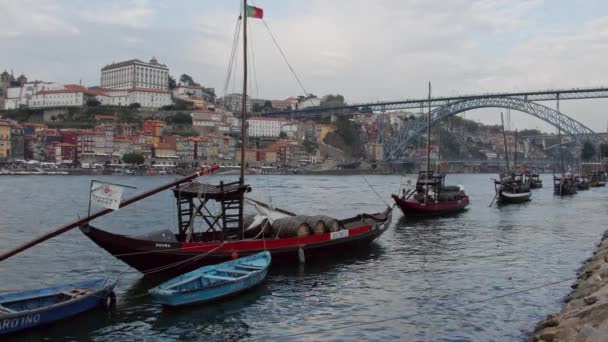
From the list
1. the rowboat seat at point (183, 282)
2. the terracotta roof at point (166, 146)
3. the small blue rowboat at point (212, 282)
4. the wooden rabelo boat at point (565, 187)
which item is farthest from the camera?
the terracotta roof at point (166, 146)

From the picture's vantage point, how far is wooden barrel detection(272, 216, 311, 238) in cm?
1762

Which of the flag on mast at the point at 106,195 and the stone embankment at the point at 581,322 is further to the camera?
the flag on mast at the point at 106,195

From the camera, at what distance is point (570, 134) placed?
295 feet

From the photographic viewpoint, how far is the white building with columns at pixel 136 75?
154 meters

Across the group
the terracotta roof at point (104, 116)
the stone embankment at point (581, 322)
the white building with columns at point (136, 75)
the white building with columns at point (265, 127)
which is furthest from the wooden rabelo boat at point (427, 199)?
the white building with columns at point (136, 75)

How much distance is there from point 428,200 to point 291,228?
1757cm

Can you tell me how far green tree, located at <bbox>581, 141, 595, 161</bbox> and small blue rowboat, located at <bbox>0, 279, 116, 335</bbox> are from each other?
101m

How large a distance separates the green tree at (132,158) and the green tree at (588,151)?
8029 cm

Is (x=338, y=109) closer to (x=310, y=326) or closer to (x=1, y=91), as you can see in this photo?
(x=1, y=91)

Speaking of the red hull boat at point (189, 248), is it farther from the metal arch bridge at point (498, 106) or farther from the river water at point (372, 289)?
the metal arch bridge at point (498, 106)

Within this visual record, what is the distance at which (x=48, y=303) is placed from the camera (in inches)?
452

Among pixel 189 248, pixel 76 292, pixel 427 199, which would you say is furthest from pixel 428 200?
pixel 76 292

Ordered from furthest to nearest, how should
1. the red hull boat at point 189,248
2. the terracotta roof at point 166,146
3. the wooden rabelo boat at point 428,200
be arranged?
the terracotta roof at point 166,146 < the wooden rabelo boat at point 428,200 < the red hull boat at point 189,248

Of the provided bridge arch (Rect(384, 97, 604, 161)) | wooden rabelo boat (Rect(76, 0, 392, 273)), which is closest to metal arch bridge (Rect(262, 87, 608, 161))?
bridge arch (Rect(384, 97, 604, 161))
